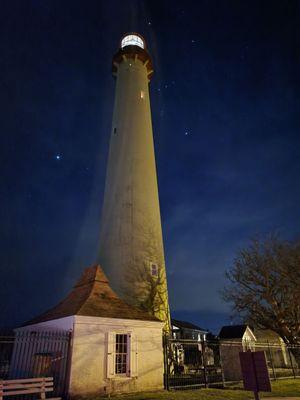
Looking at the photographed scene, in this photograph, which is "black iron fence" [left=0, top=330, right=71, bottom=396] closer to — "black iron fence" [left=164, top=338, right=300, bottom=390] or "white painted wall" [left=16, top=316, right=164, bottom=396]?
"white painted wall" [left=16, top=316, right=164, bottom=396]

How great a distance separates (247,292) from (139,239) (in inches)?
371

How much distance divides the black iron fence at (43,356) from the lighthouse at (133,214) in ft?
23.1

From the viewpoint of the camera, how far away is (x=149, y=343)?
1427cm

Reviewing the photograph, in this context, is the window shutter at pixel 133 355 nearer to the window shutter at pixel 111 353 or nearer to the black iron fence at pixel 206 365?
the window shutter at pixel 111 353

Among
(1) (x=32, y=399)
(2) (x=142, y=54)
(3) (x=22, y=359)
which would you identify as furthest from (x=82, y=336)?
(2) (x=142, y=54)

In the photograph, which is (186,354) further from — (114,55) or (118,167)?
(114,55)

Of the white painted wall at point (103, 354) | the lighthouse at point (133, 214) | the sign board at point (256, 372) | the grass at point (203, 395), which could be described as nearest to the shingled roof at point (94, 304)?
the white painted wall at point (103, 354)

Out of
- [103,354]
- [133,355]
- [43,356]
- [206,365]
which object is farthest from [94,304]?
[206,365]

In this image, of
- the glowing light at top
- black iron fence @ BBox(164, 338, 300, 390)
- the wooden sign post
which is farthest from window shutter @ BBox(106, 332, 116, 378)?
the glowing light at top

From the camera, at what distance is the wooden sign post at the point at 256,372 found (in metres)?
6.36

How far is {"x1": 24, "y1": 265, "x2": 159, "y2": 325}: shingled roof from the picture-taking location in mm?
13523

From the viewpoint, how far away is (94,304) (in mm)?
14141

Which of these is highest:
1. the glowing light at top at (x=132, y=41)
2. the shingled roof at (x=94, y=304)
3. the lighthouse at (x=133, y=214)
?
the glowing light at top at (x=132, y=41)

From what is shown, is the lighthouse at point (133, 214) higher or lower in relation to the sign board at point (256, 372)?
higher
